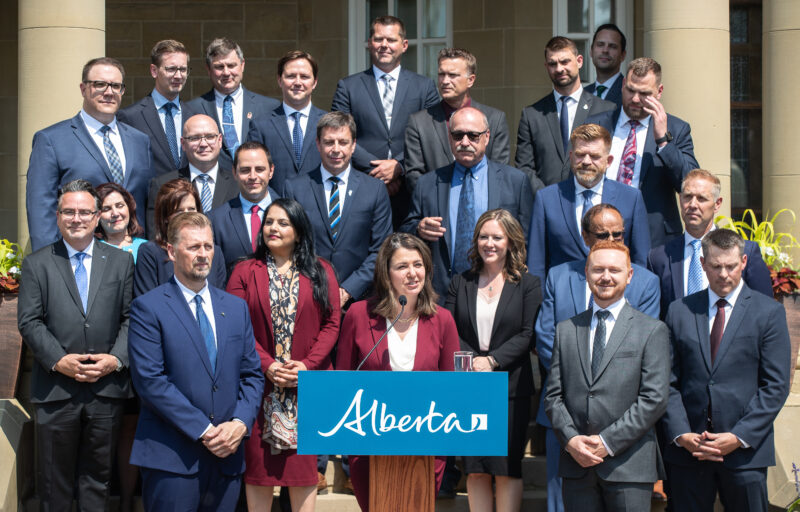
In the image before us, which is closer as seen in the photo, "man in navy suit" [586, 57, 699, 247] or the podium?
the podium

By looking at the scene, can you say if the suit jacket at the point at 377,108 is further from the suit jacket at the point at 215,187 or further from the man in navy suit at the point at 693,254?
the man in navy suit at the point at 693,254

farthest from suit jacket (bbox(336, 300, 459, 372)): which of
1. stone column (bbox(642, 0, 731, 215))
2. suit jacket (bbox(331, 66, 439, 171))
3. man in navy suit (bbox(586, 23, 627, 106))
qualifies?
stone column (bbox(642, 0, 731, 215))

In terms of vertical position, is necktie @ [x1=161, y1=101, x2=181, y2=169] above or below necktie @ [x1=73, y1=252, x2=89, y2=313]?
above

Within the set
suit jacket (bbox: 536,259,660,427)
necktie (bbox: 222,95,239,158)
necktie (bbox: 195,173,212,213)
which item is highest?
necktie (bbox: 222,95,239,158)

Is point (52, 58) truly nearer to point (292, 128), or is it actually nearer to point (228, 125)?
point (228, 125)

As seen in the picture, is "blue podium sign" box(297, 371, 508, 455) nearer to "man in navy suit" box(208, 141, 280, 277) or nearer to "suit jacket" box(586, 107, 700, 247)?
"man in navy suit" box(208, 141, 280, 277)

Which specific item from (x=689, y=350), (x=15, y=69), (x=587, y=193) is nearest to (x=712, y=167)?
(x=587, y=193)

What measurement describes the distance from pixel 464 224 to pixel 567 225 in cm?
69

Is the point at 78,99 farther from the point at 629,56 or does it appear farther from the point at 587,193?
the point at 629,56

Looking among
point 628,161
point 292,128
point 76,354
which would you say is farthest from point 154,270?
point 628,161

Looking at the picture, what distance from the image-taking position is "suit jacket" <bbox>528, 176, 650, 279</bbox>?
7.11 metres

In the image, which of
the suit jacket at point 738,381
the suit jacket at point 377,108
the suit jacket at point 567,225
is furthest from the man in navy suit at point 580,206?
the suit jacket at point 377,108

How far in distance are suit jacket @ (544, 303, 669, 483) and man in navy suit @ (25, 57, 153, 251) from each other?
3037 millimetres

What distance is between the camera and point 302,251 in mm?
6676
